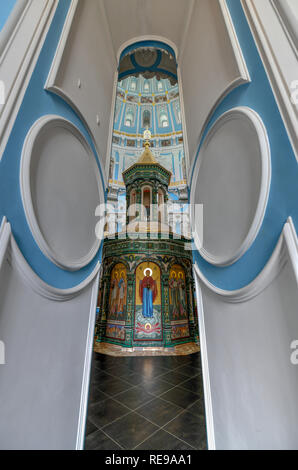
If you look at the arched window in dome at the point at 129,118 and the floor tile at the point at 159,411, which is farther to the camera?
the arched window in dome at the point at 129,118

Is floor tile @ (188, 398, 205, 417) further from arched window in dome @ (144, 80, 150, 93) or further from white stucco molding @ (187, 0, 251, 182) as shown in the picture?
arched window in dome @ (144, 80, 150, 93)

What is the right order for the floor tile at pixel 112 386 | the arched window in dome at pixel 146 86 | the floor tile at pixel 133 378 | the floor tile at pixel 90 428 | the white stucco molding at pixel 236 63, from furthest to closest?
the arched window in dome at pixel 146 86 → the floor tile at pixel 133 378 → the floor tile at pixel 112 386 → the floor tile at pixel 90 428 → the white stucco molding at pixel 236 63

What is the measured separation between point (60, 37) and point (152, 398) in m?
5.27

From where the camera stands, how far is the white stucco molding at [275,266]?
3.09ft

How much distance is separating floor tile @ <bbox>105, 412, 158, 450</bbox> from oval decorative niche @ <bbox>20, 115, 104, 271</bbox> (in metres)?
2.70

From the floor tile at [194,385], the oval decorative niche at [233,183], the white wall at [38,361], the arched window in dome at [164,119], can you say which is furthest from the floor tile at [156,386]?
the arched window in dome at [164,119]

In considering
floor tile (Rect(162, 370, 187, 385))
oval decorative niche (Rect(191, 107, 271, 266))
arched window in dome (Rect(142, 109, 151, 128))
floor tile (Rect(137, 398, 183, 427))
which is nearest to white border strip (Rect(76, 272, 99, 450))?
oval decorative niche (Rect(191, 107, 271, 266))

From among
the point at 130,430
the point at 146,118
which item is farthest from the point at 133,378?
the point at 146,118

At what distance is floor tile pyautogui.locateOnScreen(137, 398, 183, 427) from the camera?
3252 mm

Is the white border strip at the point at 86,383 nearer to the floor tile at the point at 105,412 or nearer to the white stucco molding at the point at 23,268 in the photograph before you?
the white stucco molding at the point at 23,268

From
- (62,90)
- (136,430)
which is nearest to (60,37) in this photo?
(62,90)

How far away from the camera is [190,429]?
3014 mm

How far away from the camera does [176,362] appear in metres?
6.08
